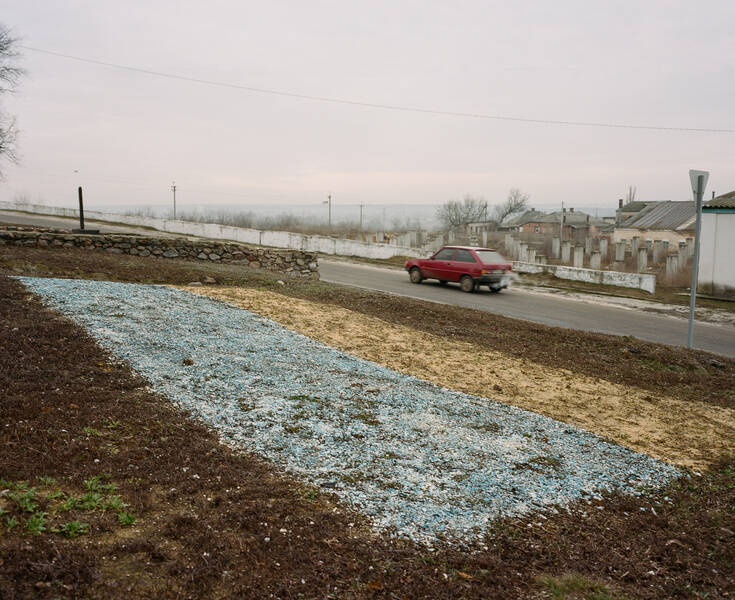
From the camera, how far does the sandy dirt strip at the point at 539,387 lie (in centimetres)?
632

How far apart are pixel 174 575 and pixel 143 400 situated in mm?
2758

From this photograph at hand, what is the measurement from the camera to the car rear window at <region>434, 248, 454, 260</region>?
20297mm

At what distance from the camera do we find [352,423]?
5602 millimetres

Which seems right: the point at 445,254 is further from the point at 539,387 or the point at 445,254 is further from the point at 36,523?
the point at 36,523

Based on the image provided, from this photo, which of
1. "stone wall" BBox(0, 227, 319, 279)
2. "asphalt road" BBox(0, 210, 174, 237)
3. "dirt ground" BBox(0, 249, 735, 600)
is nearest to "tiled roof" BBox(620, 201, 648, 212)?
"asphalt road" BBox(0, 210, 174, 237)

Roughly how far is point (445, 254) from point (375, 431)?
51.0 ft

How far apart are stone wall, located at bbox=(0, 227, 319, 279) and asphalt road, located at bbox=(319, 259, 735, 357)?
2540 millimetres

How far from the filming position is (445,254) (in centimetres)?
2047

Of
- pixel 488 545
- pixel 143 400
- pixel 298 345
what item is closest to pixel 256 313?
pixel 298 345

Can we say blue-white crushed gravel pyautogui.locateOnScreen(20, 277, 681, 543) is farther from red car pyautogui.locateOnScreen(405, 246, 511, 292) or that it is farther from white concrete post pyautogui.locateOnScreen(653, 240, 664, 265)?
white concrete post pyautogui.locateOnScreen(653, 240, 664, 265)

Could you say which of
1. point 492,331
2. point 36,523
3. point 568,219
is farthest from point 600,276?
point 568,219

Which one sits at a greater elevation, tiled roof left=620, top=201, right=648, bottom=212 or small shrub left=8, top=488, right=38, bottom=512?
tiled roof left=620, top=201, right=648, bottom=212

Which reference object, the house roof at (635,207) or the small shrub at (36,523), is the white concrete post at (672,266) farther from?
the house roof at (635,207)

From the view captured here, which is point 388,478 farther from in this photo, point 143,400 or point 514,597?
Answer: point 143,400
